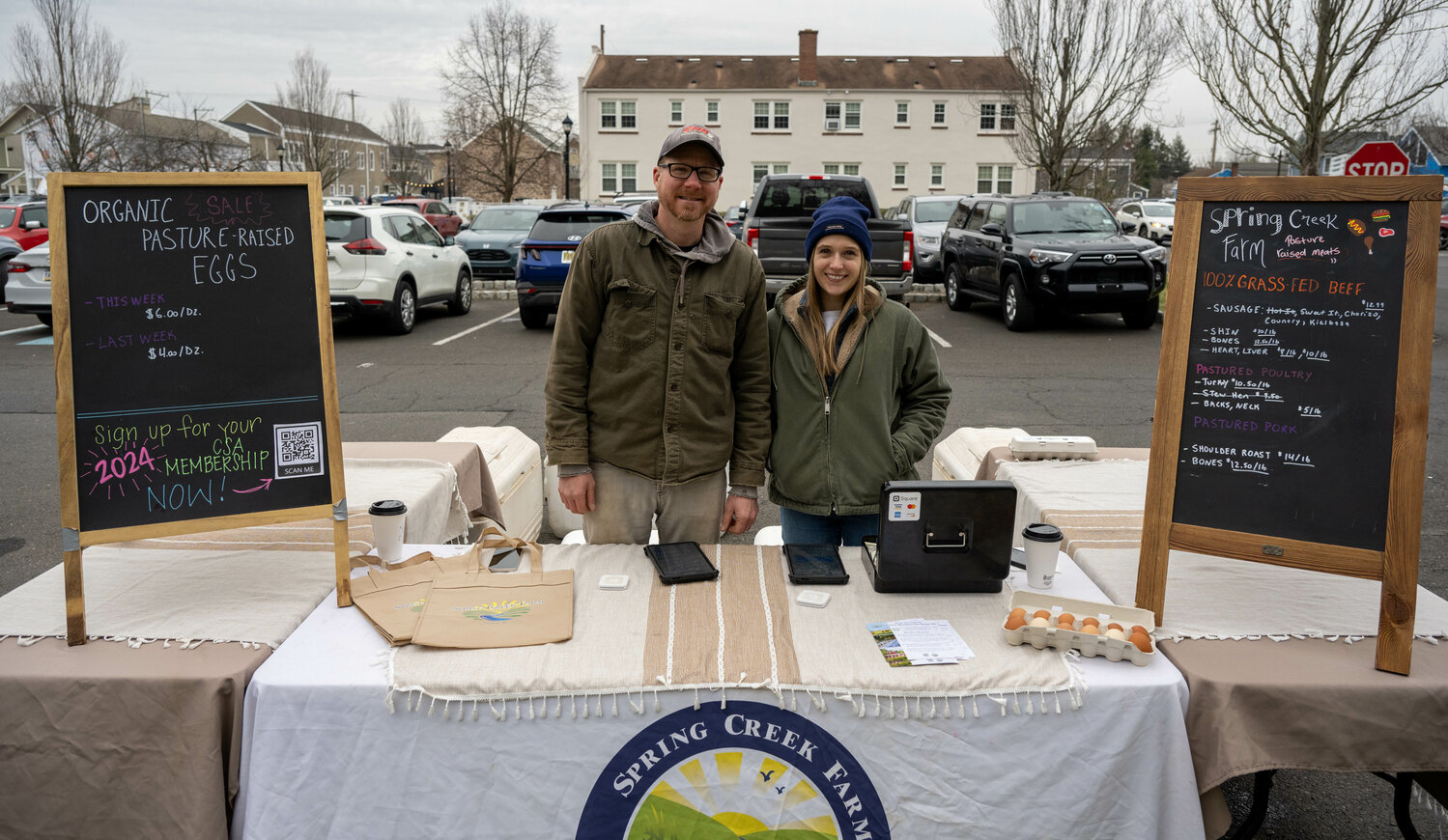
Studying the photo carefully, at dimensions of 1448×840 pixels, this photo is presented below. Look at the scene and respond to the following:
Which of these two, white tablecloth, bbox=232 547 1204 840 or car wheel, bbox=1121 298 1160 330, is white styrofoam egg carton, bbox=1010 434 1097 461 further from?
car wheel, bbox=1121 298 1160 330

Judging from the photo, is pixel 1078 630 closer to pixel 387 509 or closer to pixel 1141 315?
pixel 387 509

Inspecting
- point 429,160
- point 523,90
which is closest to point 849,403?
point 523,90

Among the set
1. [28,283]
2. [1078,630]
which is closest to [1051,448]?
[1078,630]

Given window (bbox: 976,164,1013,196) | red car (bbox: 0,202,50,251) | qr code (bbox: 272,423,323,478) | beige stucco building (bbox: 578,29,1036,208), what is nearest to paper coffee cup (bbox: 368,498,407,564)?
qr code (bbox: 272,423,323,478)

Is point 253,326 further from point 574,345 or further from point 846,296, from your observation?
point 846,296

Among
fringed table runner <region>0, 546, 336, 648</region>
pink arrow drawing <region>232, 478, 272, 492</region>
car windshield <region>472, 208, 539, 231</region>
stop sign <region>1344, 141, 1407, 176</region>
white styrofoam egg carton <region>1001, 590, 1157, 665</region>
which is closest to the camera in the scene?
white styrofoam egg carton <region>1001, 590, 1157, 665</region>

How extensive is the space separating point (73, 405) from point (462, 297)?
12023mm

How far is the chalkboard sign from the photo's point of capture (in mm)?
2281

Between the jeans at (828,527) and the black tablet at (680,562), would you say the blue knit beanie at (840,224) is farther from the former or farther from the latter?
the black tablet at (680,562)

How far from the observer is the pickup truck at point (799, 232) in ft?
34.9

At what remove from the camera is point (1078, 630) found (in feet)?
7.50

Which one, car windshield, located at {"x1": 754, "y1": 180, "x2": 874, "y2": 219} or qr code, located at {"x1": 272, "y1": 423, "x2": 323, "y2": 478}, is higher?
car windshield, located at {"x1": 754, "y1": 180, "x2": 874, "y2": 219}

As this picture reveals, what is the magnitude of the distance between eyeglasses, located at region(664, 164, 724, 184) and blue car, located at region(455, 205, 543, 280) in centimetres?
1396

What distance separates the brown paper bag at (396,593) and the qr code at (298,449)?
1.15ft
